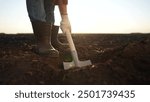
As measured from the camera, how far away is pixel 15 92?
2.19 metres

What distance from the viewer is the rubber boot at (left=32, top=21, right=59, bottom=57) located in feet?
8.82

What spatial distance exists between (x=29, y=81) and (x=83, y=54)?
2.53ft

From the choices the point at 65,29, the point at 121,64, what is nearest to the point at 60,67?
the point at 65,29

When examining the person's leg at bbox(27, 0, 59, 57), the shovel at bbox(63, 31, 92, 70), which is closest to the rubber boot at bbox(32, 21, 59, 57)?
the person's leg at bbox(27, 0, 59, 57)

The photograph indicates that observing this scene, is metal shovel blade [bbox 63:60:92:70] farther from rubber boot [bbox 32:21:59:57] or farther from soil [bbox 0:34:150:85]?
rubber boot [bbox 32:21:59:57]

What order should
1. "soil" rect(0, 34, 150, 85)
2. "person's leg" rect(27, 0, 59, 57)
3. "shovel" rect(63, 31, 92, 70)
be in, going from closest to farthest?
"soil" rect(0, 34, 150, 85) → "shovel" rect(63, 31, 92, 70) → "person's leg" rect(27, 0, 59, 57)

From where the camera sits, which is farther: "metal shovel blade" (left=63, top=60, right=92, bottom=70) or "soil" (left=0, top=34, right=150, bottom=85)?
"metal shovel blade" (left=63, top=60, right=92, bottom=70)

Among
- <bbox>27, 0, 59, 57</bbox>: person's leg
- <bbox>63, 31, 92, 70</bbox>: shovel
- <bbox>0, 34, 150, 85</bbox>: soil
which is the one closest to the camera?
<bbox>0, 34, 150, 85</bbox>: soil

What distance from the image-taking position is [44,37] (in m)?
2.71

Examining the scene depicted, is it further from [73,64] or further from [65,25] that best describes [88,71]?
[65,25]

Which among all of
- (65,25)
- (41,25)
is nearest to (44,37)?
(41,25)

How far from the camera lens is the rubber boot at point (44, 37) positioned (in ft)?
8.82

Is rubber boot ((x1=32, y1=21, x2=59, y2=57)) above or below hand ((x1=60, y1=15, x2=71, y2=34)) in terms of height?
below

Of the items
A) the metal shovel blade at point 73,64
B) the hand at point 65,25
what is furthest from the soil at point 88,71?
the hand at point 65,25
